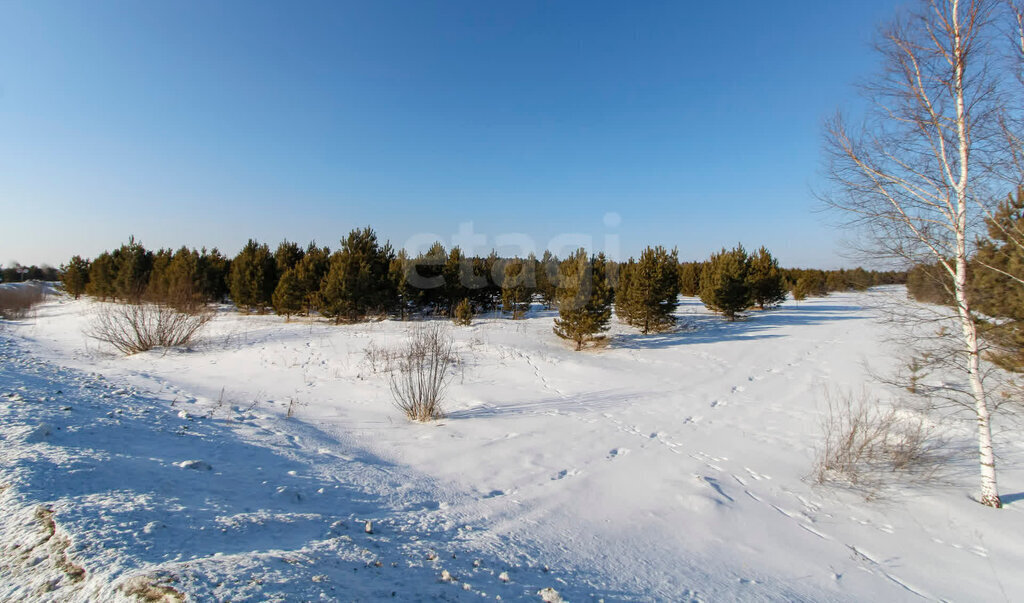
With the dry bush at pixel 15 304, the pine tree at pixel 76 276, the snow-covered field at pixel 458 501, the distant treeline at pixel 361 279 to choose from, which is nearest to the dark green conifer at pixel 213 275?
the distant treeline at pixel 361 279

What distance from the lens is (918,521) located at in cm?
427

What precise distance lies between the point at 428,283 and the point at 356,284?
13.1 feet

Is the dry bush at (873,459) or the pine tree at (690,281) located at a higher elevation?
the pine tree at (690,281)

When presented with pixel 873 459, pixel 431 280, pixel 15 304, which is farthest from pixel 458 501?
pixel 15 304

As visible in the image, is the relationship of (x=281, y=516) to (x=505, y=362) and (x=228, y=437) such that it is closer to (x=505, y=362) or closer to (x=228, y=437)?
(x=228, y=437)

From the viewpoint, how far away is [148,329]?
12406 millimetres

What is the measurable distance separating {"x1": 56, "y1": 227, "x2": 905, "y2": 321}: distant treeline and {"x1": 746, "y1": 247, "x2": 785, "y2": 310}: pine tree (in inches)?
4.2

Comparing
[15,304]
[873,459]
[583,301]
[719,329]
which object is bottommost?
[873,459]

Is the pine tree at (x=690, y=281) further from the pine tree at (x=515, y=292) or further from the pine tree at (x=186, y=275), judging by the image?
the pine tree at (x=186, y=275)

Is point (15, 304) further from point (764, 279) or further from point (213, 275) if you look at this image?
point (764, 279)

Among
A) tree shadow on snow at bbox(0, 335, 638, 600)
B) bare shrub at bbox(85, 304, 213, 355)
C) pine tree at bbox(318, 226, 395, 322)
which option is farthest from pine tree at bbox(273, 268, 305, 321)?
tree shadow on snow at bbox(0, 335, 638, 600)

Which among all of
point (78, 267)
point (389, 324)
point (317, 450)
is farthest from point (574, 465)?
point (78, 267)

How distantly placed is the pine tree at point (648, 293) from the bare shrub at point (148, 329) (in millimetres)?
16240

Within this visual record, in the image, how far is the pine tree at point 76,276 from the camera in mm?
33344
